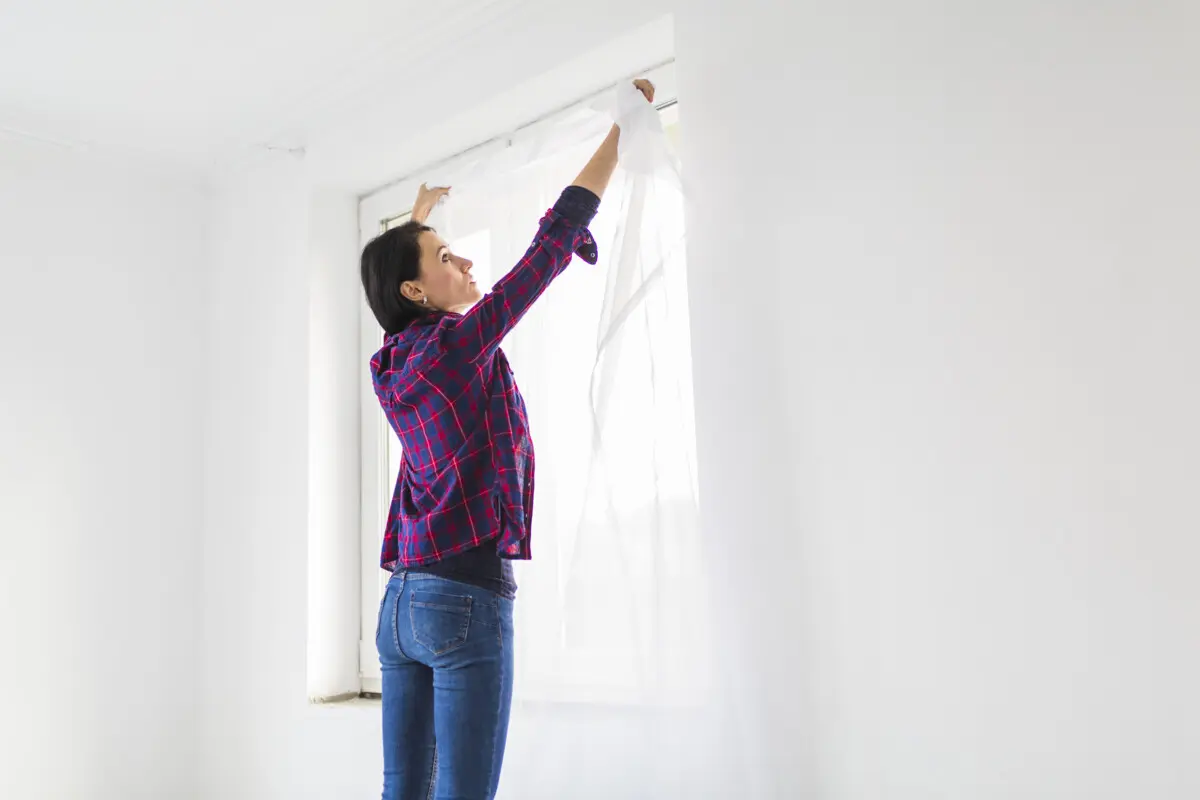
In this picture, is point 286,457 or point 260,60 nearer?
point 260,60

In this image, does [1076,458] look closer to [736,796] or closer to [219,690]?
[736,796]

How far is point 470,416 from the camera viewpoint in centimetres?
149

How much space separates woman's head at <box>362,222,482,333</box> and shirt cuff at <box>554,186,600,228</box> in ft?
0.88

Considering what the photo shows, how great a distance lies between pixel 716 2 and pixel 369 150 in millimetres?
1163

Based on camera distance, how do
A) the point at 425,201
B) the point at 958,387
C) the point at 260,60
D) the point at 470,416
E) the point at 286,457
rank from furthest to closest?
the point at 286,457, the point at 260,60, the point at 425,201, the point at 470,416, the point at 958,387

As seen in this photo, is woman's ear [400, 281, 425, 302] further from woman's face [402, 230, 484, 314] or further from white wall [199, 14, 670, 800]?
white wall [199, 14, 670, 800]

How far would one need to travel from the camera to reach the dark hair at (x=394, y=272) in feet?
5.30

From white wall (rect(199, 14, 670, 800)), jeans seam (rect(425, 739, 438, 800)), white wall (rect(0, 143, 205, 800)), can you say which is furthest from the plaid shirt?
white wall (rect(0, 143, 205, 800))

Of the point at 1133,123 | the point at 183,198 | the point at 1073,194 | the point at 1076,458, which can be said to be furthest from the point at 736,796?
the point at 183,198

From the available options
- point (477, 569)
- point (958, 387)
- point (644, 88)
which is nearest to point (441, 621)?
point (477, 569)

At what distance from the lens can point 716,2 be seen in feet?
5.79

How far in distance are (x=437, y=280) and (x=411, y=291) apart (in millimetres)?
51

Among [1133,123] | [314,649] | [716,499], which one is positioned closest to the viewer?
[1133,123]

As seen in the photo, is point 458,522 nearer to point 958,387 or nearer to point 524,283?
point 524,283
